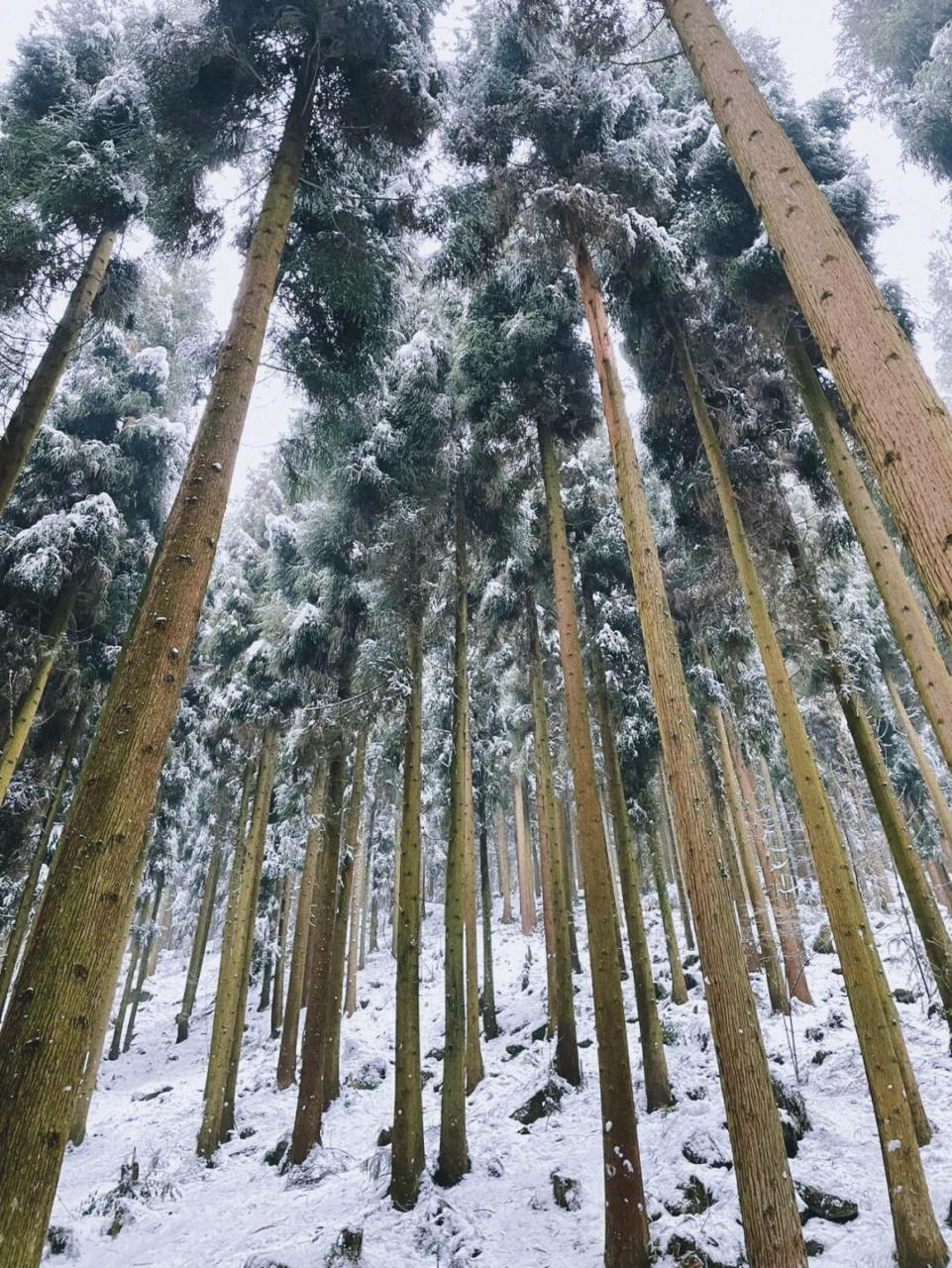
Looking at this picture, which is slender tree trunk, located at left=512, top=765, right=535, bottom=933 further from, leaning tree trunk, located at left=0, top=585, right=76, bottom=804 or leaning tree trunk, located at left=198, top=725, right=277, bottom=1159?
leaning tree trunk, located at left=0, top=585, right=76, bottom=804

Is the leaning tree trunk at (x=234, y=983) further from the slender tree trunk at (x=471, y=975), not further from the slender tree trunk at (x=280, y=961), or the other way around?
the slender tree trunk at (x=280, y=961)

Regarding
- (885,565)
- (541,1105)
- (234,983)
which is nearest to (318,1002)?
(234,983)

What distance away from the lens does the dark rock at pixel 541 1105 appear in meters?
9.27

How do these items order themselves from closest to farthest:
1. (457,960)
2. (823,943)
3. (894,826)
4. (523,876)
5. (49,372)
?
(49,372) → (894,826) → (457,960) → (823,943) → (523,876)

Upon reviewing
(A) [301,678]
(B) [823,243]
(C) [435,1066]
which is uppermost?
(A) [301,678]

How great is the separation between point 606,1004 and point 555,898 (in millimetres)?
5530

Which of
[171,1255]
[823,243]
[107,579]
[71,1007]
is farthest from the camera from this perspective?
[107,579]

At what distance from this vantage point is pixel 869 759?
7711mm

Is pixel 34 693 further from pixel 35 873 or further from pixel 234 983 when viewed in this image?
pixel 234 983

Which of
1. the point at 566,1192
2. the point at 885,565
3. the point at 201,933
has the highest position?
the point at 885,565

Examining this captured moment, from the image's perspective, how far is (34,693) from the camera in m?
9.00

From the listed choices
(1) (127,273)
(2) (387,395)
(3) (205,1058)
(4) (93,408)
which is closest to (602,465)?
(2) (387,395)

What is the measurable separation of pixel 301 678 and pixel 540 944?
16.7m

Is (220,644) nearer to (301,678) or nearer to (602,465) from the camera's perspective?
(301,678)
